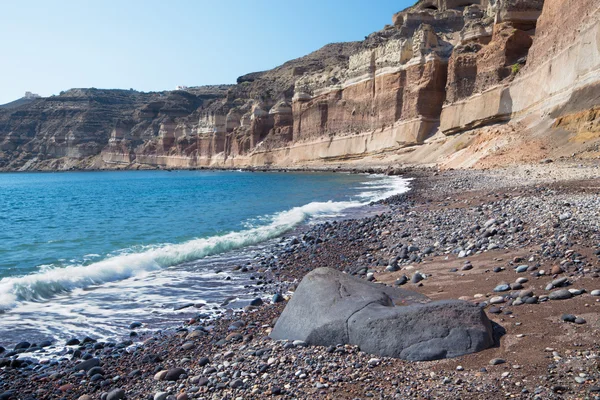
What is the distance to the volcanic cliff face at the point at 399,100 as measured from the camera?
27.2 metres

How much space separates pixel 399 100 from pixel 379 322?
51372mm

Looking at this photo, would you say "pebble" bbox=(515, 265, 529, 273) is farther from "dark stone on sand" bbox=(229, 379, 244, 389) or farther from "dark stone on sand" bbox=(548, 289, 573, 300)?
"dark stone on sand" bbox=(229, 379, 244, 389)

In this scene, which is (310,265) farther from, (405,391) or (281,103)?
(281,103)

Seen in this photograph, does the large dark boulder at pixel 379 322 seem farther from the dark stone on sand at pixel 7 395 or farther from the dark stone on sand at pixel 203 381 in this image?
the dark stone on sand at pixel 7 395

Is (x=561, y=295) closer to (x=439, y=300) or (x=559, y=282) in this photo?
(x=559, y=282)

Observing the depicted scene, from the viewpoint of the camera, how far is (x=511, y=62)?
37.3 metres

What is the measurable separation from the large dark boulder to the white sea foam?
19.6 ft

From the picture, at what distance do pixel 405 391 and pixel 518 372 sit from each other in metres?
0.96

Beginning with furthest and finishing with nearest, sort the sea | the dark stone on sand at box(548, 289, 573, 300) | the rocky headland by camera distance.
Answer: the sea < the dark stone on sand at box(548, 289, 573, 300) < the rocky headland

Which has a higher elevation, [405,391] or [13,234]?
[405,391]

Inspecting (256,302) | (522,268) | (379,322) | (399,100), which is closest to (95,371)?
(256,302)

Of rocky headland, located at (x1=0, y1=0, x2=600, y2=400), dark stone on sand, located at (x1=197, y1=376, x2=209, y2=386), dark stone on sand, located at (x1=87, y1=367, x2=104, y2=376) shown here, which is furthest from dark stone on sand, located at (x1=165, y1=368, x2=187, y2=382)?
dark stone on sand, located at (x1=87, y1=367, x2=104, y2=376)

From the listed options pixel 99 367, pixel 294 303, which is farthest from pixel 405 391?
pixel 99 367

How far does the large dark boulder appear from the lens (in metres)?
4.29
